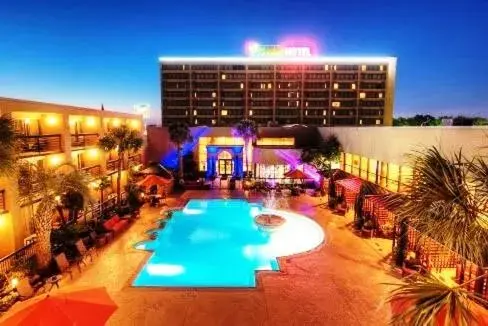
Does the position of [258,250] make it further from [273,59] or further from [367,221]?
[273,59]

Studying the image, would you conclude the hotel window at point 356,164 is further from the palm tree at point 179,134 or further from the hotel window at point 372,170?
the palm tree at point 179,134

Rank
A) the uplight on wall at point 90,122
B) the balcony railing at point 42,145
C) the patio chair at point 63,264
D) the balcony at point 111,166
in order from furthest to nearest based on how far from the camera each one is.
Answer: the balcony at point 111,166
the uplight on wall at point 90,122
the balcony railing at point 42,145
the patio chair at point 63,264

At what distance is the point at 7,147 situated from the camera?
34.9 ft

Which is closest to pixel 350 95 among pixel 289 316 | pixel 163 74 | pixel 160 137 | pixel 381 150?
pixel 163 74

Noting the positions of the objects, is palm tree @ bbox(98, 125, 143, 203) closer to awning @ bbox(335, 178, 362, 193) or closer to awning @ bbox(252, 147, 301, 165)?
awning @ bbox(252, 147, 301, 165)

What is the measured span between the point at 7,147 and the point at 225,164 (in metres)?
29.9

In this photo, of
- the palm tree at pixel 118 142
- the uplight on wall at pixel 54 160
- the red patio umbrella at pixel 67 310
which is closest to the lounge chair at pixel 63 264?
the red patio umbrella at pixel 67 310

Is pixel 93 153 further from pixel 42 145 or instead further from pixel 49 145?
pixel 42 145

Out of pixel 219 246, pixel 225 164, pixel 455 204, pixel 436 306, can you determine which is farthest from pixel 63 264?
pixel 225 164

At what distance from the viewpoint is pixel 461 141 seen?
12.1 metres

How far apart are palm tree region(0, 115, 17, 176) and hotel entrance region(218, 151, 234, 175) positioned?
28.7 m

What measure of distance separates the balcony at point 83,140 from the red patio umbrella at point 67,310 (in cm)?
1720

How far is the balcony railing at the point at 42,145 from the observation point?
17.2 meters

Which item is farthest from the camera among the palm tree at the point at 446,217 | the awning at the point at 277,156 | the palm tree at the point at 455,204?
the awning at the point at 277,156
